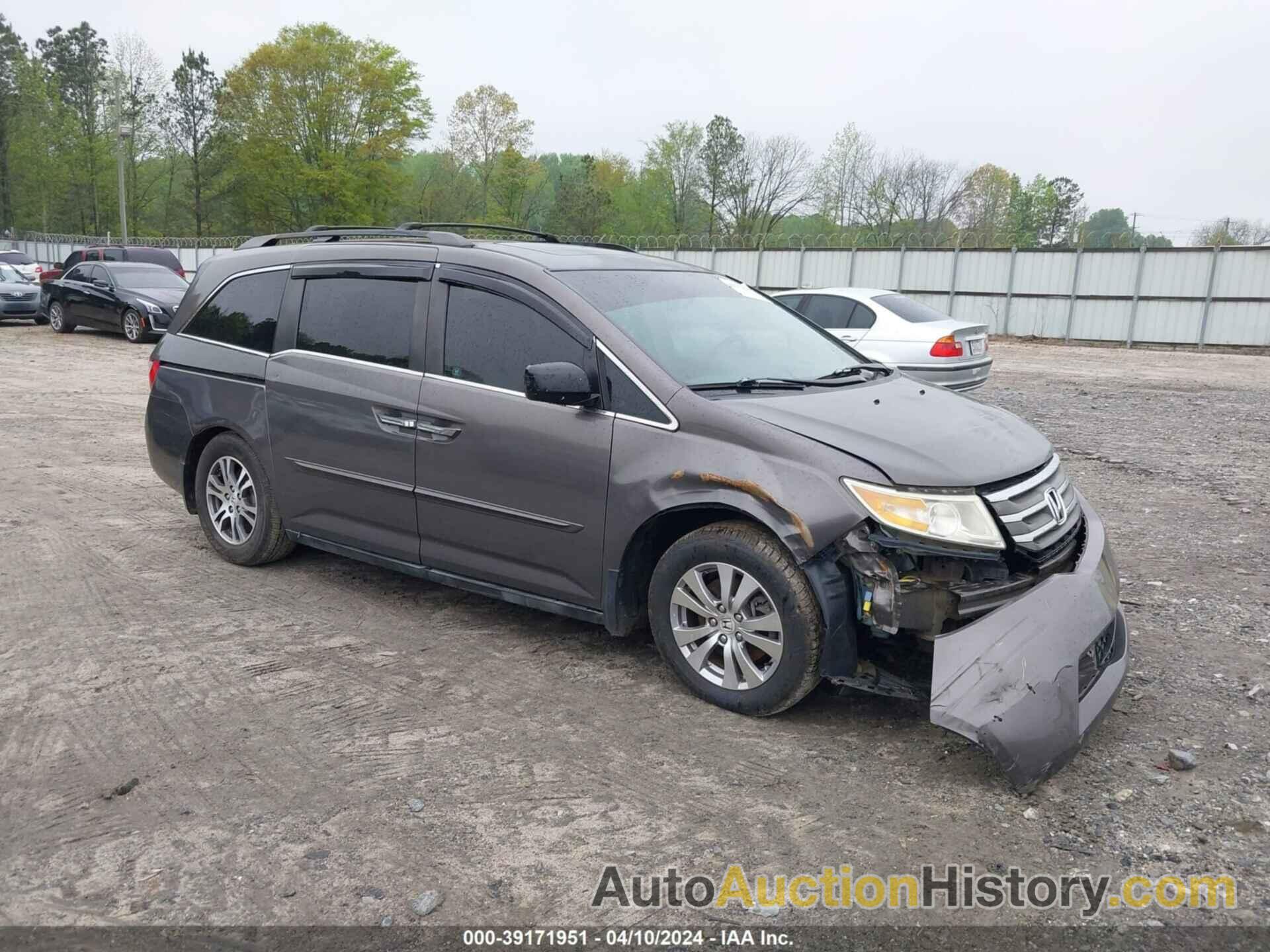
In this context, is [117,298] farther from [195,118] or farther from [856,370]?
[195,118]

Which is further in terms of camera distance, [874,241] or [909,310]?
[874,241]

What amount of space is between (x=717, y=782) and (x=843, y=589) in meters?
0.85

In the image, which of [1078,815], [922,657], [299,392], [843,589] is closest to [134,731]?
[299,392]

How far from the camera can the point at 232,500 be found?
590 centimetres

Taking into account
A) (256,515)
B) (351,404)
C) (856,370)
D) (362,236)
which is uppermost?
(362,236)

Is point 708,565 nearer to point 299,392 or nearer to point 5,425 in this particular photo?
point 299,392

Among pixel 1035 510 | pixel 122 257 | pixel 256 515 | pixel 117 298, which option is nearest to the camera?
pixel 1035 510

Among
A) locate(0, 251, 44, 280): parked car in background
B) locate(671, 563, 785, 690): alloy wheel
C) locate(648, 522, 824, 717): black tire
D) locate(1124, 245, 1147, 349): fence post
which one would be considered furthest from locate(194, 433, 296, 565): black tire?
locate(0, 251, 44, 280): parked car in background

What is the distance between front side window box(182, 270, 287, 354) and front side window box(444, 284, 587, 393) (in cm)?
137

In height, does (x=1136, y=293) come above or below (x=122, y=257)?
above

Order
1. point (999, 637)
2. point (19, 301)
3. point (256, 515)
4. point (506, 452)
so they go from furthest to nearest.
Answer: point (19, 301) < point (256, 515) < point (506, 452) < point (999, 637)

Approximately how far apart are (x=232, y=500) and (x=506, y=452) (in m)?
2.26

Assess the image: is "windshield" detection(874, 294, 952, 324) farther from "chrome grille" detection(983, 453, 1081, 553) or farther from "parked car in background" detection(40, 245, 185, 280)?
"parked car in background" detection(40, 245, 185, 280)

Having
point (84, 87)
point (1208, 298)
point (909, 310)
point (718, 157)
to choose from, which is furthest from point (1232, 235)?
point (84, 87)
